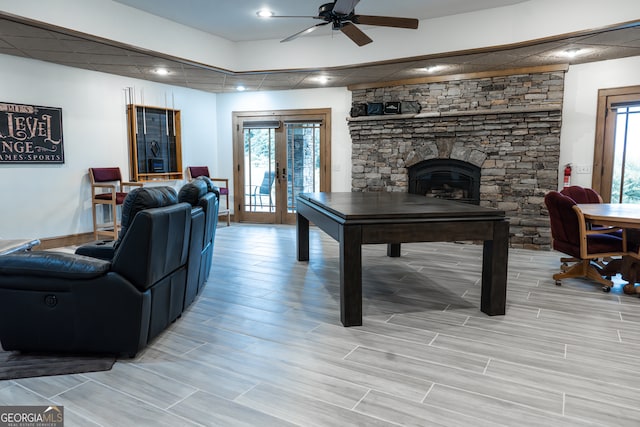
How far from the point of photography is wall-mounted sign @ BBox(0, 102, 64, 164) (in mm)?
4934

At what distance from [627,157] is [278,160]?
17.1 feet

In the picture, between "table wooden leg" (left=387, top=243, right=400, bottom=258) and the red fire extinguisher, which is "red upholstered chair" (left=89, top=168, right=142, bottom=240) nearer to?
"table wooden leg" (left=387, top=243, right=400, bottom=258)

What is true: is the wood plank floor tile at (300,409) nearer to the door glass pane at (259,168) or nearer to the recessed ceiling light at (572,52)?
the recessed ceiling light at (572,52)

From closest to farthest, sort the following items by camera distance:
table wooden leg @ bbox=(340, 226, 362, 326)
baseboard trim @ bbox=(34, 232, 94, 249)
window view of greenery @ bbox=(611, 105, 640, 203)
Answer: table wooden leg @ bbox=(340, 226, 362, 326) → window view of greenery @ bbox=(611, 105, 640, 203) → baseboard trim @ bbox=(34, 232, 94, 249)

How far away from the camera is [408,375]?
2189mm

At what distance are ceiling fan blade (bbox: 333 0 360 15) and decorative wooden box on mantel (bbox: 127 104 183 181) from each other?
13.4ft

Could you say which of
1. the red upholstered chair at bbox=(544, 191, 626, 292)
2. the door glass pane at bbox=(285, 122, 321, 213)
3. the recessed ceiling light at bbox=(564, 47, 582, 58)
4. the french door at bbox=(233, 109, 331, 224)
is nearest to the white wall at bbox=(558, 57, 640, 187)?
the recessed ceiling light at bbox=(564, 47, 582, 58)

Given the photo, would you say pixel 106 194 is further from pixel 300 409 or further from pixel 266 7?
pixel 300 409

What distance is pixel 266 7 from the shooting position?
4777mm

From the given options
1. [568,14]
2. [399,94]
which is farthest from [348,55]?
[568,14]

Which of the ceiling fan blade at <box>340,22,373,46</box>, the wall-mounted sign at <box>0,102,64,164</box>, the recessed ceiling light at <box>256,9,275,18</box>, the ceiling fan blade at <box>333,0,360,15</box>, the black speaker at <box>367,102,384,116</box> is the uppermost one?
the recessed ceiling light at <box>256,9,275,18</box>

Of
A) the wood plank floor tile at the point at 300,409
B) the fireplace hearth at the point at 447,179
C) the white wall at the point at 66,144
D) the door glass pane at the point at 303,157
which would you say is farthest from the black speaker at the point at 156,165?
the wood plank floor tile at the point at 300,409

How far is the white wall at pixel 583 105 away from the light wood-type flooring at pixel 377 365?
2338mm

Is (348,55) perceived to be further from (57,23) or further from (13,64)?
(13,64)
